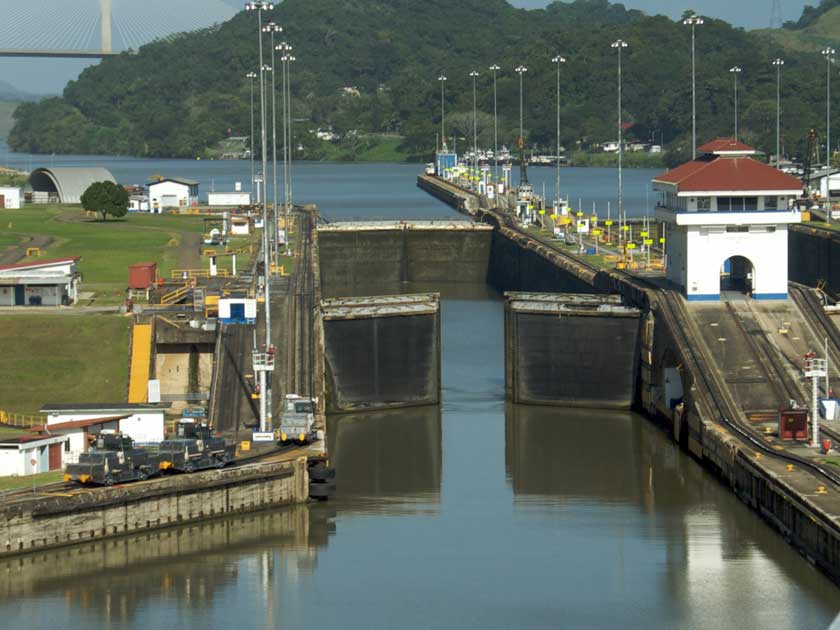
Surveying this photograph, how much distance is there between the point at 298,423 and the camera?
4984 centimetres

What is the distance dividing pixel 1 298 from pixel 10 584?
83.5 feet

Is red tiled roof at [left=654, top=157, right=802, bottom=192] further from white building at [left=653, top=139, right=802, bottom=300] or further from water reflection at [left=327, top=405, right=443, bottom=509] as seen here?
water reflection at [left=327, top=405, right=443, bottom=509]

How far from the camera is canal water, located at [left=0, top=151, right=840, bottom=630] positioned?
3947 cm

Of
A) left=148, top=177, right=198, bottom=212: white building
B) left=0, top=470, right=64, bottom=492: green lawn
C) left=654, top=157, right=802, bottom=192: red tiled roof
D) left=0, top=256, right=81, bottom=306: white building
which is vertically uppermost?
left=148, top=177, right=198, bottom=212: white building

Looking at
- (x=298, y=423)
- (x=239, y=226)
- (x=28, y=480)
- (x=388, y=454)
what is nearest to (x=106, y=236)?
(x=239, y=226)

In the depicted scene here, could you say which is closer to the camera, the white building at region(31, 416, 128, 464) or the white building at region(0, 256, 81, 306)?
the white building at region(31, 416, 128, 464)

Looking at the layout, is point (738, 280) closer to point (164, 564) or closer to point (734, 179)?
point (734, 179)

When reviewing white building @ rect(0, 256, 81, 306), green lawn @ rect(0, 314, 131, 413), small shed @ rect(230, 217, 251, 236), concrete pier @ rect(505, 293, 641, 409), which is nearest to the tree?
small shed @ rect(230, 217, 251, 236)

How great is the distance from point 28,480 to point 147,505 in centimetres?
309

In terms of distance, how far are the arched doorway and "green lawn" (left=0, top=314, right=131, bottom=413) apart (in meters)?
20.7

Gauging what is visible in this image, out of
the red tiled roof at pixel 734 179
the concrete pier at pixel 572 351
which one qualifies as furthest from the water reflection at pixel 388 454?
the red tiled roof at pixel 734 179

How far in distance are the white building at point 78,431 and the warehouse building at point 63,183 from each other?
72.5 metres

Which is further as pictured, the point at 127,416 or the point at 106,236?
the point at 106,236

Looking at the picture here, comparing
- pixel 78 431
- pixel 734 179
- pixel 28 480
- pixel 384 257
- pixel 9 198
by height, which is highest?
pixel 9 198
